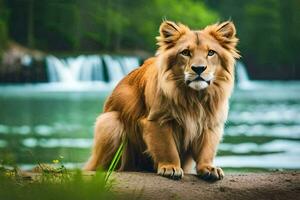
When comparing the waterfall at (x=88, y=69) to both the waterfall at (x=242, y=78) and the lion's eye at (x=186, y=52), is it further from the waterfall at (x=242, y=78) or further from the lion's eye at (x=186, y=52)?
the lion's eye at (x=186, y=52)

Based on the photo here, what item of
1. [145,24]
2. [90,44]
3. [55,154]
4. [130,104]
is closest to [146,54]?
[90,44]

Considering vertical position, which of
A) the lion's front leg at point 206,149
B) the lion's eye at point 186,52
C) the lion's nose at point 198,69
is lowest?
the lion's front leg at point 206,149

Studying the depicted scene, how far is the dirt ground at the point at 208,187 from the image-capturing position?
5.27m

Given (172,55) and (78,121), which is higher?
(172,55)

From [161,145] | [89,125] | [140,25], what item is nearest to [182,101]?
[161,145]

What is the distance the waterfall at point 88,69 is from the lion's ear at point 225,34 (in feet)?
74.6

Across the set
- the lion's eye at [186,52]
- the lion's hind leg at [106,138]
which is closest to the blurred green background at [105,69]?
the lion's hind leg at [106,138]

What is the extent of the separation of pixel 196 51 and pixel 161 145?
697 mm

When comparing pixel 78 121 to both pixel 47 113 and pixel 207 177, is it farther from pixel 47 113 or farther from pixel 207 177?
pixel 207 177

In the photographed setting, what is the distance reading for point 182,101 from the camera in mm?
6031

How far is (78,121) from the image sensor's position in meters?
21.6

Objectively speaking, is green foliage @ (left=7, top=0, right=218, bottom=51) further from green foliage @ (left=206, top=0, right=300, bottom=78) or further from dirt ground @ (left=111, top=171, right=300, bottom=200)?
dirt ground @ (left=111, top=171, right=300, bottom=200)

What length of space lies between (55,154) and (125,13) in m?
31.5

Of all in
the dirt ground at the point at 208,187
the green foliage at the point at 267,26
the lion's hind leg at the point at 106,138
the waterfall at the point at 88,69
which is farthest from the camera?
the green foliage at the point at 267,26
